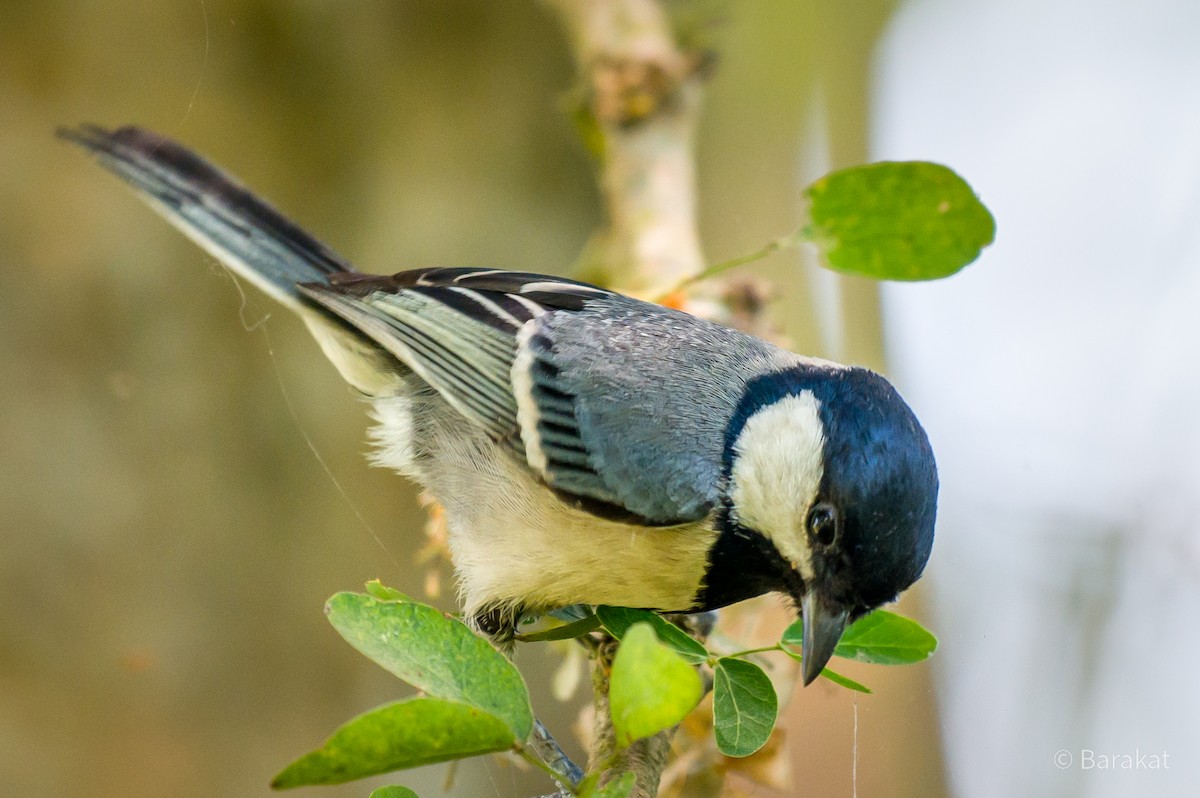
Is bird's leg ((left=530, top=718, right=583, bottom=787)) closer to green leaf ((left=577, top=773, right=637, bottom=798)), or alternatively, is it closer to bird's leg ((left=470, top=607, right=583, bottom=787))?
bird's leg ((left=470, top=607, right=583, bottom=787))

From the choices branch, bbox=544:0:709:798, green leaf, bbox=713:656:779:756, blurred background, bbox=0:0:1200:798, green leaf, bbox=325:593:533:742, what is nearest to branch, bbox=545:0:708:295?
branch, bbox=544:0:709:798

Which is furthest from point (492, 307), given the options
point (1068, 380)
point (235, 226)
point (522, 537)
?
point (1068, 380)

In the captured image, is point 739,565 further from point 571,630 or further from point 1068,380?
point 1068,380

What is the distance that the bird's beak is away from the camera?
1.12 meters

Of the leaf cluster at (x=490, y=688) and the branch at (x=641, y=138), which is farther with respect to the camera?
the branch at (x=641, y=138)

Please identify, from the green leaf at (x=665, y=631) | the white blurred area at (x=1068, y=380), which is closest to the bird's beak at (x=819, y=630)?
the green leaf at (x=665, y=631)

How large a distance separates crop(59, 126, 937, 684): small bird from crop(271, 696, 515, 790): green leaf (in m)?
0.46

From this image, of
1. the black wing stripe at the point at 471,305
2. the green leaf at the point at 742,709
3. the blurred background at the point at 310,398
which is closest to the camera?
the green leaf at the point at 742,709

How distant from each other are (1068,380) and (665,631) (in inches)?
57.5

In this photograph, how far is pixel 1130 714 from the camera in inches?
75.0

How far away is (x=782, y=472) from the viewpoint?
1254 millimetres

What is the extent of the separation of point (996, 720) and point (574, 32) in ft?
6.20

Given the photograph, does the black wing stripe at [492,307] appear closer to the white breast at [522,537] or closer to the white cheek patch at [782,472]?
the white breast at [522,537]

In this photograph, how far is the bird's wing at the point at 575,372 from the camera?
1.30 metres
